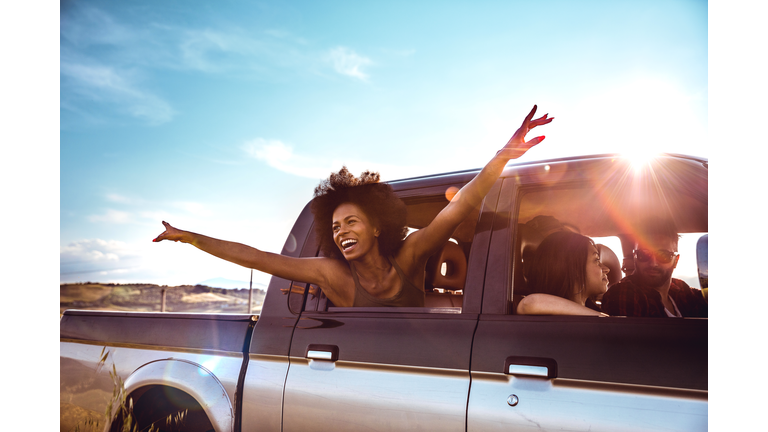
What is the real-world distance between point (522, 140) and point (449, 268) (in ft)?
4.98

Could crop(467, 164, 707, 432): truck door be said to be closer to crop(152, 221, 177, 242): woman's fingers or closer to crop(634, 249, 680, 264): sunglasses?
crop(634, 249, 680, 264): sunglasses

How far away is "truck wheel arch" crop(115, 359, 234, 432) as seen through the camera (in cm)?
254

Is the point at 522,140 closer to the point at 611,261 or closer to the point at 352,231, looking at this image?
the point at 352,231

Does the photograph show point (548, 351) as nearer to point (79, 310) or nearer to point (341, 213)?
point (341, 213)

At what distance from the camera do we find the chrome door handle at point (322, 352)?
92.2 inches

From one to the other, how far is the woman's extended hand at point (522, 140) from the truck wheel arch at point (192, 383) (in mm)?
1820

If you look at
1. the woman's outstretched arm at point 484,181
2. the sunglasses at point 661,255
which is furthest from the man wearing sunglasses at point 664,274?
the woman's outstretched arm at point 484,181

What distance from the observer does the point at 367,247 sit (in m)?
2.97

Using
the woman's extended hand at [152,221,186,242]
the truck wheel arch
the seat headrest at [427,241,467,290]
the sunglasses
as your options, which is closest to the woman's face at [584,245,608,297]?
the sunglasses

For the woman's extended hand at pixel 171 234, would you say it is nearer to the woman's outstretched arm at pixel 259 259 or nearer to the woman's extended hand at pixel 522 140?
the woman's outstretched arm at pixel 259 259

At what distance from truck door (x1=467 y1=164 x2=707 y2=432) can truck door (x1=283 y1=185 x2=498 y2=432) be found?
8cm

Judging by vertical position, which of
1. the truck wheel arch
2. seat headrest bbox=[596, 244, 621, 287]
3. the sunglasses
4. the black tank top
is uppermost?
the sunglasses

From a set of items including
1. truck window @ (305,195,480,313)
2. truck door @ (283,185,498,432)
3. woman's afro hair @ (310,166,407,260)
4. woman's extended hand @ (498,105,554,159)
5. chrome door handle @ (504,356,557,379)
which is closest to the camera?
chrome door handle @ (504,356,557,379)

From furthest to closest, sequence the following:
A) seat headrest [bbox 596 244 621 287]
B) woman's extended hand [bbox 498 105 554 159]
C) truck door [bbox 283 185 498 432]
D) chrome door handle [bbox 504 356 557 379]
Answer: seat headrest [bbox 596 244 621 287] < woman's extended hand [bbox 498 105 554 159] < truck door [bbox 283 185 498 432] < chrome door handle [bbox 504 356 557 379]
